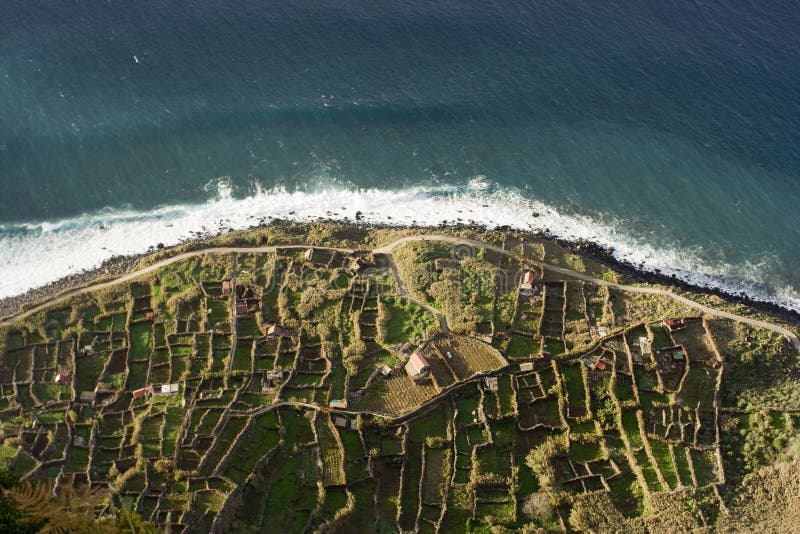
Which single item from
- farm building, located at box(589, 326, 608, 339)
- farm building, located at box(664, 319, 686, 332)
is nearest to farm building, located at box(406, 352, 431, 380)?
farm building, located at box(589, 326, 608, 339)

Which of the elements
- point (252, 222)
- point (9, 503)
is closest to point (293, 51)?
point (252, 222)

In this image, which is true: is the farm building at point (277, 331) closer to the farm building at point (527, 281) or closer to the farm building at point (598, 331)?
the farm building at point (527, 281)

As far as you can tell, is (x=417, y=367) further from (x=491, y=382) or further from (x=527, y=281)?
(x=527, y=281)

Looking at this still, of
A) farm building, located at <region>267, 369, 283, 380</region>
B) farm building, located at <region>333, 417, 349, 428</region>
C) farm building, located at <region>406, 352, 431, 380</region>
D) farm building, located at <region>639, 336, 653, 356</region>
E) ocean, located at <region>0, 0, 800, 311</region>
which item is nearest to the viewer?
farm building, located at <region>333, 417, 349, 428</region>

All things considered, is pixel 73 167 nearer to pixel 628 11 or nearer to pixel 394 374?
pixel 394 374

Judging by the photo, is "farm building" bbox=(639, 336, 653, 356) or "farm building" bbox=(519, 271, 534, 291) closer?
"farm building" bbox=(639, 336, 653, 356)

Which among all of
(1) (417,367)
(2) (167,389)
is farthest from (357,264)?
(2) (167,389)

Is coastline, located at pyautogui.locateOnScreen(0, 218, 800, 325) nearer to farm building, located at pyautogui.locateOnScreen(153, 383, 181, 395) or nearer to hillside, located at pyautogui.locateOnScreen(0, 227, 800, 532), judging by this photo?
hillside, located at pyautogui.locateOnScreen(0, 227, 800, 532)
